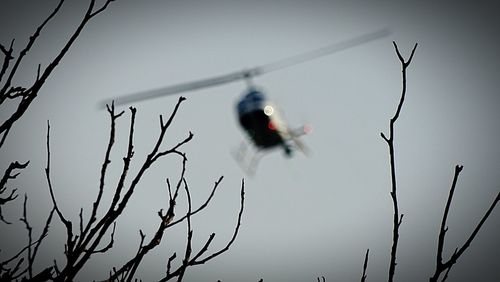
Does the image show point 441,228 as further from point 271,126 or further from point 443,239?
point 271,126

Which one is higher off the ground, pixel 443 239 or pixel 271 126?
pixel 271 126

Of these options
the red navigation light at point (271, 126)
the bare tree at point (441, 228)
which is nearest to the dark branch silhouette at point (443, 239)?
the bare tree at point (441, 228)

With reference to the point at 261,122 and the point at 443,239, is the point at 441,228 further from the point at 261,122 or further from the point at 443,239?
the point at 261,122

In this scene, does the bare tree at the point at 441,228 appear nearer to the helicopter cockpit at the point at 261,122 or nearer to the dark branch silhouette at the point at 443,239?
the dark branch silhouette at the point at 443,239

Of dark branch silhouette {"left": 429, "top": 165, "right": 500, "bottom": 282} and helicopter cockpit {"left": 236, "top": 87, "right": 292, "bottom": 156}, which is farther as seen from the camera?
helicopter cockpit {"left": 236, "top": 87, "right": 292, "bottom": 156}

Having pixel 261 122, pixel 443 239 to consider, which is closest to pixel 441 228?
pixel 443 239

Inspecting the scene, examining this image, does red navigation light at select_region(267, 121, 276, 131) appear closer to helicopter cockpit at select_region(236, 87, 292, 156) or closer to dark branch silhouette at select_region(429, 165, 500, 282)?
helicopter cockpit at select_region(236, 87, 292, 156)

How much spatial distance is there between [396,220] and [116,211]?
39.0 inches

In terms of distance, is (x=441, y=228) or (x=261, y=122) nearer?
(x=441, y=228)

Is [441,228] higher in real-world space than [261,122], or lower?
lower

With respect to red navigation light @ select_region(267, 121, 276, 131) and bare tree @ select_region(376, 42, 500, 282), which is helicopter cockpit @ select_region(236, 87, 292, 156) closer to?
red navigation light @ select_region(267, 121, 276, 131)

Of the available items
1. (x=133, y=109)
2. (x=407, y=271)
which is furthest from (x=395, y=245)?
(x=407, y=271)

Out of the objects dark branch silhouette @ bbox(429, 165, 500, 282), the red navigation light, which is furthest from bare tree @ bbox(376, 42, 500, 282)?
the red navigation light

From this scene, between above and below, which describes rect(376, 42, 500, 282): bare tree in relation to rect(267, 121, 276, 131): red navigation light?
below
